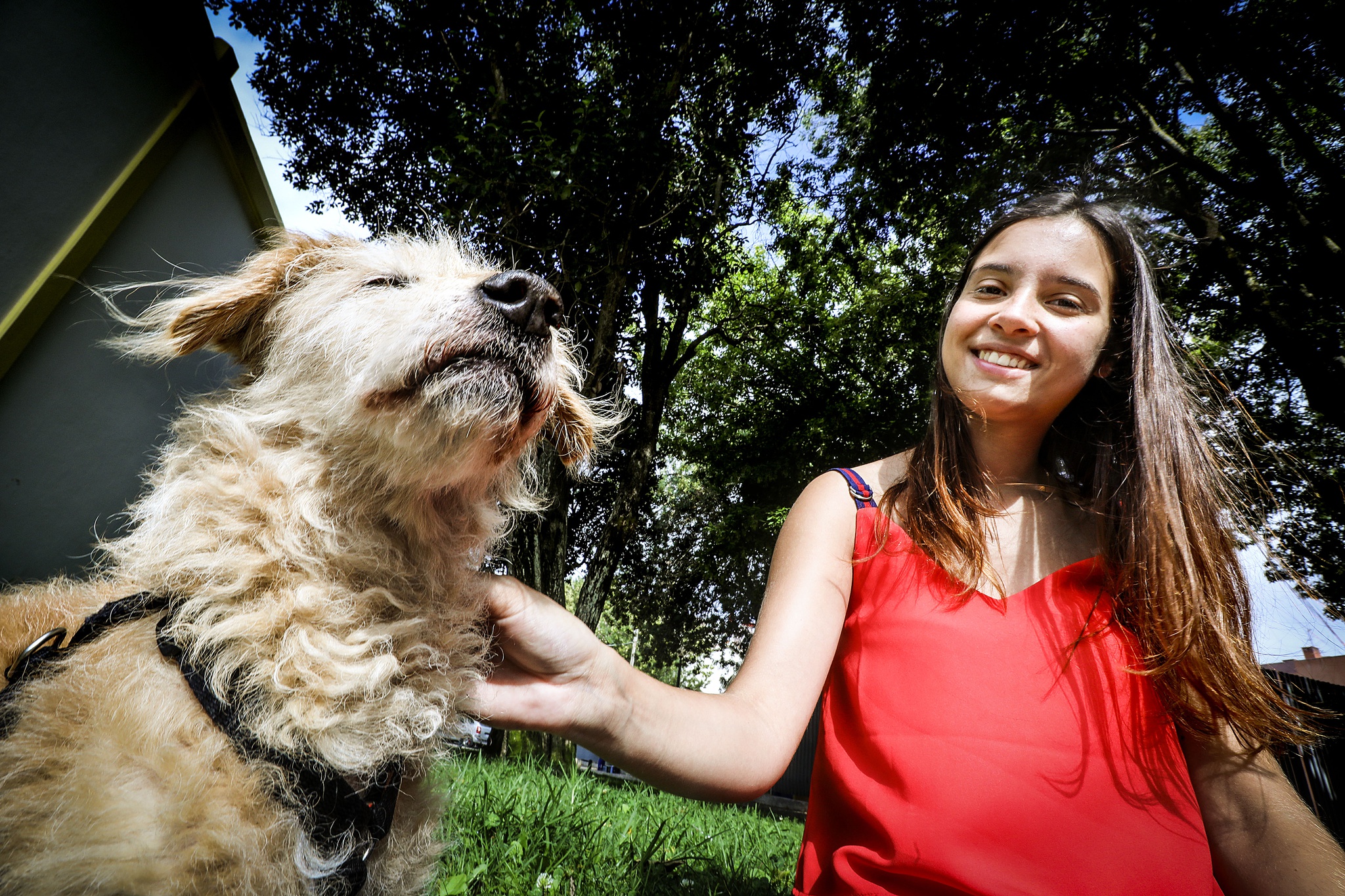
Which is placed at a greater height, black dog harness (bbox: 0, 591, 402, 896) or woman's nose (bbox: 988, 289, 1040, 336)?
woman's nose (bbox: 988, 289, 1040, 336)

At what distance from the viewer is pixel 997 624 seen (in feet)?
5.65

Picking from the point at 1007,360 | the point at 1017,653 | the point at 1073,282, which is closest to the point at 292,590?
the point at 1017,653

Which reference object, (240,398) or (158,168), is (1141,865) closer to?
(240,398)

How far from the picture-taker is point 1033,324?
74.6 inches

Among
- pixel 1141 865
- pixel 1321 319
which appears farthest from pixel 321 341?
pixel 1321 319

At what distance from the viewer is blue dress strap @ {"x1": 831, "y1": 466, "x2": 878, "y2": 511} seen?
202 cm

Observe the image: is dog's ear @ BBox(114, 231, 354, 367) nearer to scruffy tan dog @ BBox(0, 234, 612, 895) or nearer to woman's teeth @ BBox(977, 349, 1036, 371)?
scruffy tan dog @ BBox(0, 234, 612, 895)

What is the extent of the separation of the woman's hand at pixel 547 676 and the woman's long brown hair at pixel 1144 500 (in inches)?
41.5

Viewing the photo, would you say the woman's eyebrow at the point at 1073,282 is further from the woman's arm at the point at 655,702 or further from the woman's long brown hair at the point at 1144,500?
the woman's arm at the point at 655,702

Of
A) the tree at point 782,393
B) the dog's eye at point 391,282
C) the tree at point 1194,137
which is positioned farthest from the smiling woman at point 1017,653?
the tree at point 782,393

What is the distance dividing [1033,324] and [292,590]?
2.18m

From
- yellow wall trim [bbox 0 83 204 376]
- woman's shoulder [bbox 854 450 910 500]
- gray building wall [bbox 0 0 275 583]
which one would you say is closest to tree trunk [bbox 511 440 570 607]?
gray building wall [bbox 0 0 275 583]

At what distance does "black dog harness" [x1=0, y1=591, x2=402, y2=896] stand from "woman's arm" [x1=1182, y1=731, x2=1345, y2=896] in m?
2.16

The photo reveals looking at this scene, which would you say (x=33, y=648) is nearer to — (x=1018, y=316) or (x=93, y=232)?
(x=1018, y=316)
